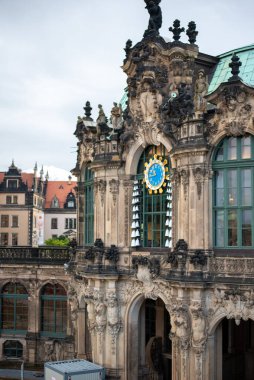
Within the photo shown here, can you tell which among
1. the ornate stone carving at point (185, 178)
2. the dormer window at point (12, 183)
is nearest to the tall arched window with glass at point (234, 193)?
the ornate stone carving at point (185, 178)

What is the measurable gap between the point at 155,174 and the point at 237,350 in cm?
1081

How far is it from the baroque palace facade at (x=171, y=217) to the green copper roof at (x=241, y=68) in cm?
7

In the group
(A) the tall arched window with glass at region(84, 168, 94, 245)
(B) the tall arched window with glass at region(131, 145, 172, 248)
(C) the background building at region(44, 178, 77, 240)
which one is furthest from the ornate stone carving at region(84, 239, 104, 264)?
(C) the background building at region(44, 178, 77, 240)

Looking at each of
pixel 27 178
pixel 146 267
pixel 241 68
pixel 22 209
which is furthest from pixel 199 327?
pixel 27 178

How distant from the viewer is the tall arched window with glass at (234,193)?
25.4m

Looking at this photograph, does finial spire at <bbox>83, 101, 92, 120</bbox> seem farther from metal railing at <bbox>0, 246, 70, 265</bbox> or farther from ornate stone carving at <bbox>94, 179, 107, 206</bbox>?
metal railing at <bbox>0, 246, 70, 265</bbox>

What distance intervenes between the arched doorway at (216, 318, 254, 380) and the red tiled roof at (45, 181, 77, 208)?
77.1 metres

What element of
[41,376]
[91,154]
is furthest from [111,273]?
[41,376]

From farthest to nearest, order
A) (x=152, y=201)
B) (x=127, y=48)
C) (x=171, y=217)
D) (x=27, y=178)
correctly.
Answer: (x=27, y=178) < (x=127, y=48) < (x=152, y=201) < (x=171, y=217)

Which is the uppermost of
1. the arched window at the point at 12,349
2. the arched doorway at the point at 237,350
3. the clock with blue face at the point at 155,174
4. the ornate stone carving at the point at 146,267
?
the clock with blue face at the point at 155,174

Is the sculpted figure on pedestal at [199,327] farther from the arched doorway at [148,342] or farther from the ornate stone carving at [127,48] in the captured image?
the ornate stone carving at [127,48]

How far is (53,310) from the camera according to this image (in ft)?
138

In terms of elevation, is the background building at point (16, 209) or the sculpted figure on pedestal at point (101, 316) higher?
the background building at point (16, 209)

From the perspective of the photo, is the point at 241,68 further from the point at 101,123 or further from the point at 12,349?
the point at 12,349
